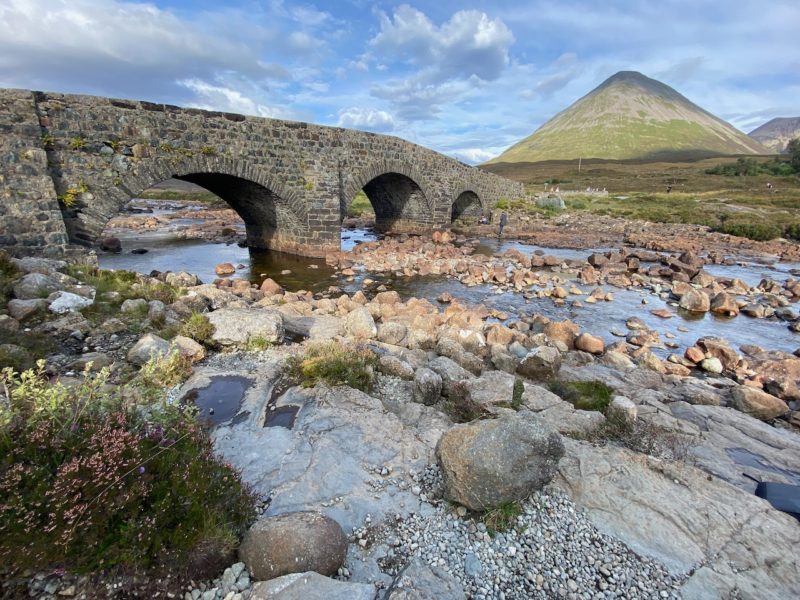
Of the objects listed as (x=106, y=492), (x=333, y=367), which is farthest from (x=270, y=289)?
(x=106, y=492)

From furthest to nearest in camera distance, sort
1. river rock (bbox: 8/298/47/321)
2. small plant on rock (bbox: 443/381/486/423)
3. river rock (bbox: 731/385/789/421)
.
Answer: river rock (bbox: 8/298/47/321) → river rock (bbox: 731/385/789/421) → small plant on rock (bbox: 443/381/486/423)

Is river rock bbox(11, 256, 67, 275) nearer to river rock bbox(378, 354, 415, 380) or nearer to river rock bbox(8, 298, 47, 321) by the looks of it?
river rock bbox(8, 298, 47, 321)

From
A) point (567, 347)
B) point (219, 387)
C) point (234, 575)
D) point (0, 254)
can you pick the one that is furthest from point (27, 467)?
point (567, 347)

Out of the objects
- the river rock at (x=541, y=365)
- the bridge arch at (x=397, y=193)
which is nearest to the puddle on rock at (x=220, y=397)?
the river rock at (x=541, y=365)

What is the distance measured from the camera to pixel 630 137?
15900 centimetres

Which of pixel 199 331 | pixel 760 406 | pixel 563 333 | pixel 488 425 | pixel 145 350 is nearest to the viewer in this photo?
pixel 488 425

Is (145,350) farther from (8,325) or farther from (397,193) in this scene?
(397,193)

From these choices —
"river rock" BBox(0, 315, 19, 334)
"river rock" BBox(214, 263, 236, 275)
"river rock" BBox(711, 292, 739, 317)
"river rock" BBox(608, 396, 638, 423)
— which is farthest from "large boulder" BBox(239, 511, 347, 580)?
"river rock" BBox(711, 292, 739, 317)

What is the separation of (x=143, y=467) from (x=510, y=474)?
2989 millimetres

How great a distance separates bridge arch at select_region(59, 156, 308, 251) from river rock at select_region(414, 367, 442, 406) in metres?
11.2

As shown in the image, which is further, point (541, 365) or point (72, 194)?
point (72, 194)

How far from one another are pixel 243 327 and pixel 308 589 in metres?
5.95

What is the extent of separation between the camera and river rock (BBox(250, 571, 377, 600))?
2686 millimetres

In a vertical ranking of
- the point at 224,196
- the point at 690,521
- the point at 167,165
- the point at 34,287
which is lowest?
the point at 690,521
